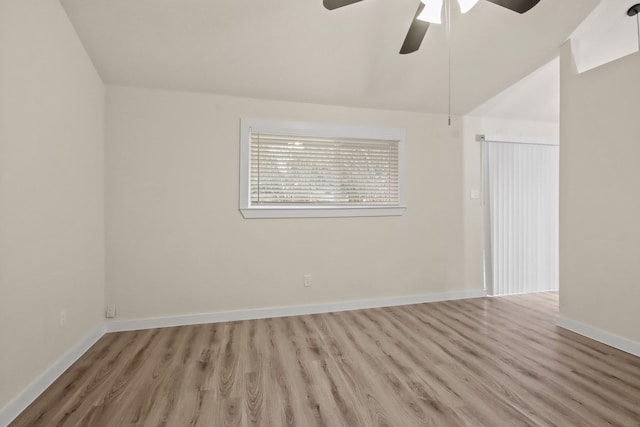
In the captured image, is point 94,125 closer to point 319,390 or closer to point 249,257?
point 249,257

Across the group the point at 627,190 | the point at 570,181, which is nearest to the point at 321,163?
the point at 570,181

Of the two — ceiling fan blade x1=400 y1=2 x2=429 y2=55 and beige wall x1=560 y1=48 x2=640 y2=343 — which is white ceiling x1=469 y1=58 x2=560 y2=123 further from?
ceiling fan blade x1=400 y1=2 x2=429 y2=55

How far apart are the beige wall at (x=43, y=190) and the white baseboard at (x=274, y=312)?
35 centimetres

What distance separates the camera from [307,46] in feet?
8.63

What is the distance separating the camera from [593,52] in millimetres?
2881

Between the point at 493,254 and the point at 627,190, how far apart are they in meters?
1.61

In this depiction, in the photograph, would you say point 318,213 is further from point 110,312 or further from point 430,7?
point 110,312

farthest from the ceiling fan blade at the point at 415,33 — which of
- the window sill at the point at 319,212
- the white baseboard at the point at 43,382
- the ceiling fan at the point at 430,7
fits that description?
the white baseboard at the point at 43,382

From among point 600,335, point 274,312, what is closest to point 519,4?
point 600,335

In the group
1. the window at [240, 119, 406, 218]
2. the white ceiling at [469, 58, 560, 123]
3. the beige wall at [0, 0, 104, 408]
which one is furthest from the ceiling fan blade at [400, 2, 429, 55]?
the beige wall at [0, 0, 104, 408]

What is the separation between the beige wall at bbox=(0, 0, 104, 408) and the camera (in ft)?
5.20

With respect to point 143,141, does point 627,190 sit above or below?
below

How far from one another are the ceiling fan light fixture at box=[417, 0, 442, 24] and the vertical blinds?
2.45 meters

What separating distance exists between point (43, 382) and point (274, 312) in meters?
1.78
